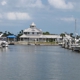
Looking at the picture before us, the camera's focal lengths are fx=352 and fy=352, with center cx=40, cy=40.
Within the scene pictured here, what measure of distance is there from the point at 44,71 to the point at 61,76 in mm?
4797

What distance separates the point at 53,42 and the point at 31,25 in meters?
16.3

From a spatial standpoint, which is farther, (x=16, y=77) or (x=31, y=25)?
(x=31, y=25)

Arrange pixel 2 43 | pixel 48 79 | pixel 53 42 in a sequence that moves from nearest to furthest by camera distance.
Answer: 1. pixel 48 79
2. pixel 2 43
3. pixel 53 42

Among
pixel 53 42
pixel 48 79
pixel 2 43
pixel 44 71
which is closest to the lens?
pixel 48 79

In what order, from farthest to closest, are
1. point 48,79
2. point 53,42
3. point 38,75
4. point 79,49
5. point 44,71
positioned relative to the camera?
point 53,42 < point 79,49 < point 44,71 < point 38,75 < point 48,79

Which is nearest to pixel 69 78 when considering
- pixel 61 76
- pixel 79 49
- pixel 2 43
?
pixel 61 76

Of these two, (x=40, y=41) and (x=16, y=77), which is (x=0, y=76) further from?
(x=40, y=41)

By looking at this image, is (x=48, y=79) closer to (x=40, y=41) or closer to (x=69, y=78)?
(x=69, y=78)

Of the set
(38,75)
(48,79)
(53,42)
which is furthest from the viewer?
(53,42)

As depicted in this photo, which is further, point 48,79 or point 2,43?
point 2,43

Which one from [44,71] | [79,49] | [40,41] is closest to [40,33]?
[40,41]

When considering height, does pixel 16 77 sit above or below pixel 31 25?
below

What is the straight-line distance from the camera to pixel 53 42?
190m

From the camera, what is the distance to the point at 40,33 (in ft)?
641
